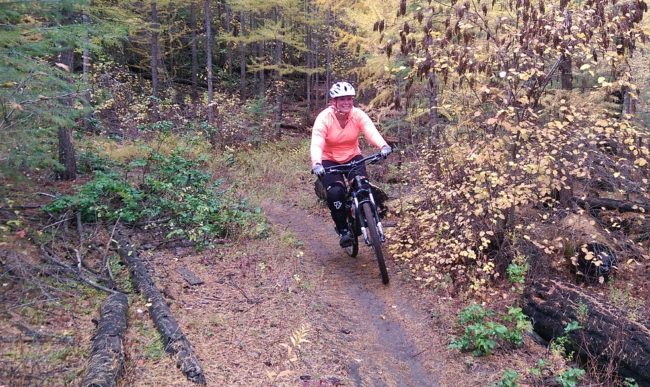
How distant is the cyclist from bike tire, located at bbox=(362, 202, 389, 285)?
549mm

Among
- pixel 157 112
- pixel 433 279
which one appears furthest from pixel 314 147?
pixel 157 112

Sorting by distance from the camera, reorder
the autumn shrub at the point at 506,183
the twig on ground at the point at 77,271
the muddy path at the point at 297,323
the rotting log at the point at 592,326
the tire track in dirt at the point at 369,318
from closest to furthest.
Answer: the muddy path at the point at 297,323
the rotting log at the point at 592,326
the tire track in dirt at the point at 369,318
the twig on ground at the point at 77,271
the autumn shrub at the point at 506,183

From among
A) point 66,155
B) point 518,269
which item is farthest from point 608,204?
point 66,155

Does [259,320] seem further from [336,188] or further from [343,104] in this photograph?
[343,104]

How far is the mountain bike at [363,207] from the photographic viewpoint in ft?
20.8

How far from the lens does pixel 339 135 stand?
6.91 metres

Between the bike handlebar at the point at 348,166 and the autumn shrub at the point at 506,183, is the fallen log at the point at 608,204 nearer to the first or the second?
the autumn shrub at the point at 506,183

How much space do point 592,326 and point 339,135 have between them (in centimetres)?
393

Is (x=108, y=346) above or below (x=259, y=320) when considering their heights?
above

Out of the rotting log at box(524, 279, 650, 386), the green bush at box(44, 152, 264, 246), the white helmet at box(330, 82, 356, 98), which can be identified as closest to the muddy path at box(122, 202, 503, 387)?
the green bush at box(44, 152, 264, 246)

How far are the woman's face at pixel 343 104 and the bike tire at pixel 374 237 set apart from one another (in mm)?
1367

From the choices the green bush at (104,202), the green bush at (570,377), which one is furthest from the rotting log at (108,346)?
the green bush at (570,377)

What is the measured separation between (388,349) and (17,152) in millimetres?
5081

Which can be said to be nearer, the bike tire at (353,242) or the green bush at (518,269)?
the green bush at (518,269)
